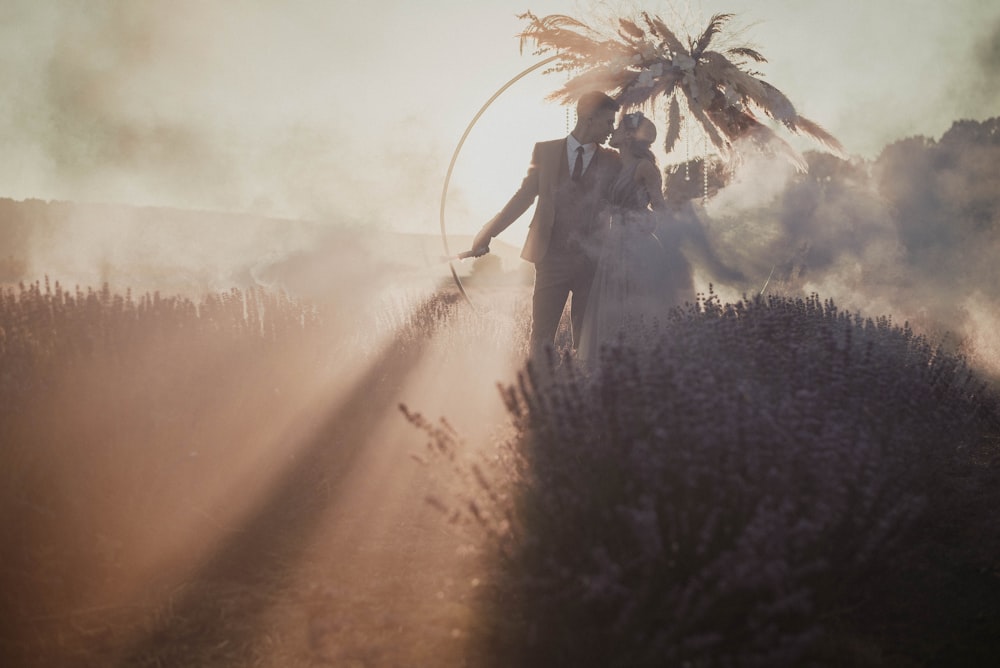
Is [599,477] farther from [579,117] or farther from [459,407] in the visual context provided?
[579,117]

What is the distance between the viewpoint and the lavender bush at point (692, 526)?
5.17 feet

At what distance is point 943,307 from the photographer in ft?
28.4

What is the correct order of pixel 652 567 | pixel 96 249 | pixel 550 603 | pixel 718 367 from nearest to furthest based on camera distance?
1. pixel 652 567
2. pixel 550 603
3. pixel 718 367
4. pixel 96 249

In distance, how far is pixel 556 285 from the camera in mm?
4371

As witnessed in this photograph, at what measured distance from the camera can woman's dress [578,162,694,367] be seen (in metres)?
4.14

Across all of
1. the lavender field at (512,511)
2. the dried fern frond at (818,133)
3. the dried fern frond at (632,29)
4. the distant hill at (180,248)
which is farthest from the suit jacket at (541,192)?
the distant hill at (180,248)

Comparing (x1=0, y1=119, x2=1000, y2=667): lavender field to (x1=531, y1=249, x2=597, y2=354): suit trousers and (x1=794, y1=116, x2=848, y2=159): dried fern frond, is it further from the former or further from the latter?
(x1=794, y1=116, x2=848, y2=159): dried fern frond

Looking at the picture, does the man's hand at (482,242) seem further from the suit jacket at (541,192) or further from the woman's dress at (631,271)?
the woman's dress at (631,271)

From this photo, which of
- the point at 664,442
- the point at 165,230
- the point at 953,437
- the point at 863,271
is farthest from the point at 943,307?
the point at 165,230

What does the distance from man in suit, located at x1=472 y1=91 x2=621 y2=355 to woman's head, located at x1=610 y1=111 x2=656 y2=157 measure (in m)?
0.15

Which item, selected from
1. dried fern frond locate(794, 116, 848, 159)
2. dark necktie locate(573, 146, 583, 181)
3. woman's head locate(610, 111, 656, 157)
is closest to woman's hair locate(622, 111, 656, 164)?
woman's head locate(610, 111, 656, 157)

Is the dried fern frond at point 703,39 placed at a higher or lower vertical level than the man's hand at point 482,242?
higher

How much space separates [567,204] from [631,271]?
22.9 inches

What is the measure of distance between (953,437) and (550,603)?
7.76 ft
